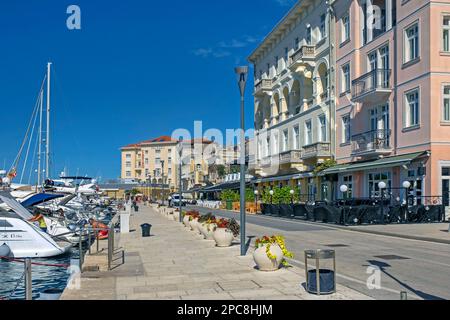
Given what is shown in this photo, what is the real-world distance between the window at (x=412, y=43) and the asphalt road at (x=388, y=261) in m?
13.3

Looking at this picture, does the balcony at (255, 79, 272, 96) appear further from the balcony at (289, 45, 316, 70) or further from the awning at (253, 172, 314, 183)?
the balcony at (289, 45, 316, 70)

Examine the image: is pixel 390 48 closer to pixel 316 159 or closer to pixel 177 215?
pixel 316 159

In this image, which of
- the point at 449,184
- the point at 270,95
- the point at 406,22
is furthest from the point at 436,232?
the point at 270,95

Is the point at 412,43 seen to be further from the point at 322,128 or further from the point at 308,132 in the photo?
the point at 308,132

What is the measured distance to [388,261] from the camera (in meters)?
14.6

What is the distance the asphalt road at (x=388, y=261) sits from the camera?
33.7ft

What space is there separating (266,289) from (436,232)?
50.5 ft

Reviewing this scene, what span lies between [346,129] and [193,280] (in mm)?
31865

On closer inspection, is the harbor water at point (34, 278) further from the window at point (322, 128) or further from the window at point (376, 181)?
the window at point (322, 128)

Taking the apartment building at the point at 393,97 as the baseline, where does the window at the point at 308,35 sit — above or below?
above

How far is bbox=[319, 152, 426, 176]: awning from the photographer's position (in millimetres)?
29938

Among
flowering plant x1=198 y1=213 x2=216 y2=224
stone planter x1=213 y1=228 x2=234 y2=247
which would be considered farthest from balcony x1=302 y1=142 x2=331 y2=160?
stone planter x1=213 y1=228 x2=234 y2=247

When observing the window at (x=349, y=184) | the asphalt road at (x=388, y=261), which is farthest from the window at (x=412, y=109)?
the asphalt road at (x=388, y=261)

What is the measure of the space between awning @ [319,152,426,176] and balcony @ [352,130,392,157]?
24.2 inches
